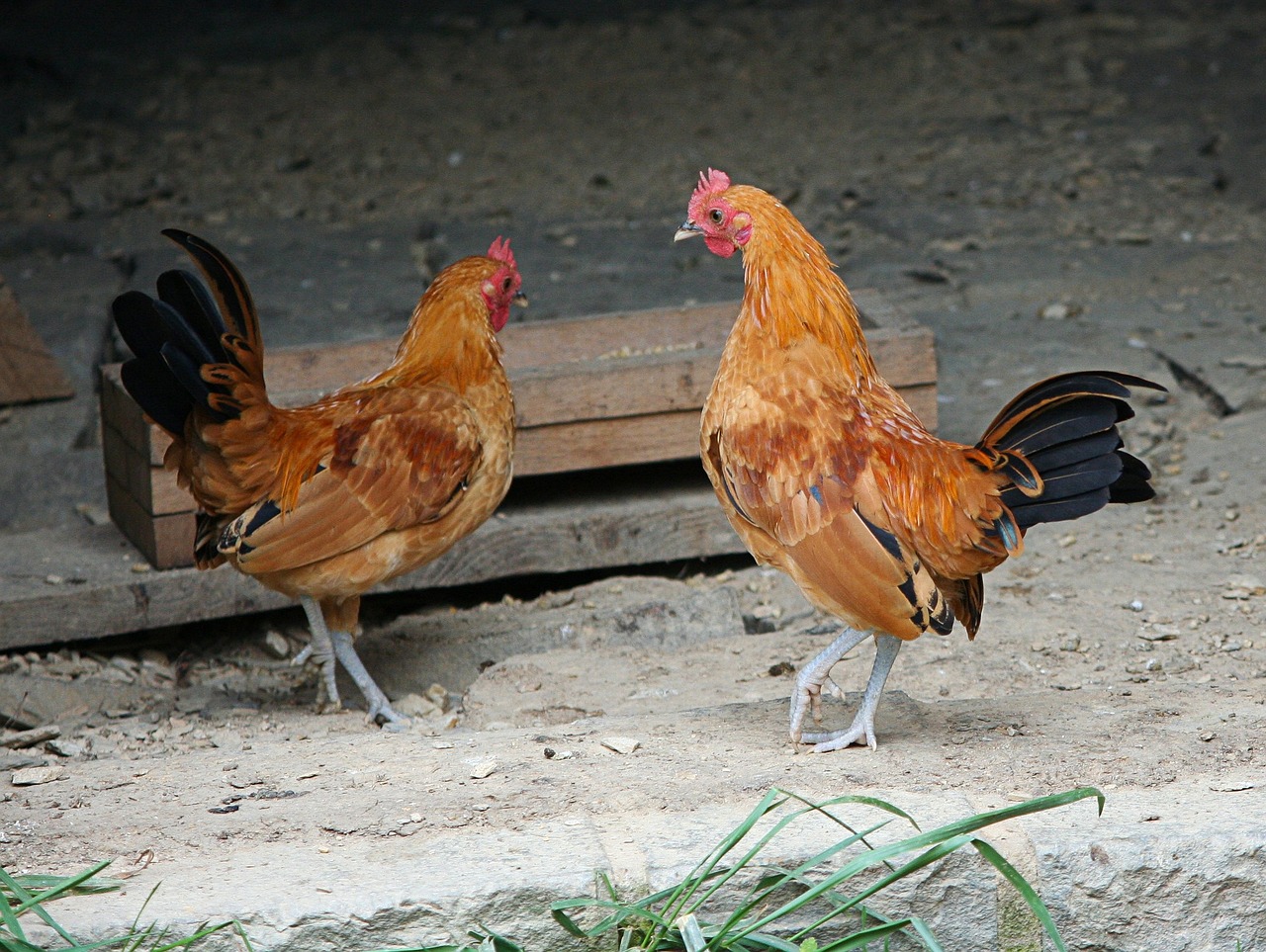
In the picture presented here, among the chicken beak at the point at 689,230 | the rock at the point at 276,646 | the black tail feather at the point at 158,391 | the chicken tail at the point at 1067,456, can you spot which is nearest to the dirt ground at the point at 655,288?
the rock at the point at 276,646

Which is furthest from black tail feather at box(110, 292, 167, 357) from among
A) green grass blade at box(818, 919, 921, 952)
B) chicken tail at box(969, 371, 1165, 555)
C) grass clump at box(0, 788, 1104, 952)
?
green grass blade at box(818, 919, 921, 952)

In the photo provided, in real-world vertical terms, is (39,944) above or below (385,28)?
below

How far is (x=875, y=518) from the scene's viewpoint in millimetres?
3176

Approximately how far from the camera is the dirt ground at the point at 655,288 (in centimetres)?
325

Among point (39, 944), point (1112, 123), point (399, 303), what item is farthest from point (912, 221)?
point (39, 944)

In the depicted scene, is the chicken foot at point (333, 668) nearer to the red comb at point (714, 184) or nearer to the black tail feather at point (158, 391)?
the black tail feather at point (158, 391)

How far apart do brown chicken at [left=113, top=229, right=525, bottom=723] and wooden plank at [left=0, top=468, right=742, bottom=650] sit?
21.2 inches

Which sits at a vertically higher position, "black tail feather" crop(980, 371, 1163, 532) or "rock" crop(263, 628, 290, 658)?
"black tail feather" crop(980, 371, 1163, 532)

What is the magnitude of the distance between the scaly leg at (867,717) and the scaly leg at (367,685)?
140 cm

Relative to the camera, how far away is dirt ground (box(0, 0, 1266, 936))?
325 cm

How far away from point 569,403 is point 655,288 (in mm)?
2700

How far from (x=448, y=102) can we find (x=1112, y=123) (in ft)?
15.2

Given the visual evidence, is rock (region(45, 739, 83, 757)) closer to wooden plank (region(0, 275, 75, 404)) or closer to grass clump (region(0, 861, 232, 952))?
grass clump (region(0, 861, 232, 952))

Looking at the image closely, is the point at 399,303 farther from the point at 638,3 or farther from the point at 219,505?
Result: the point at 638,3
